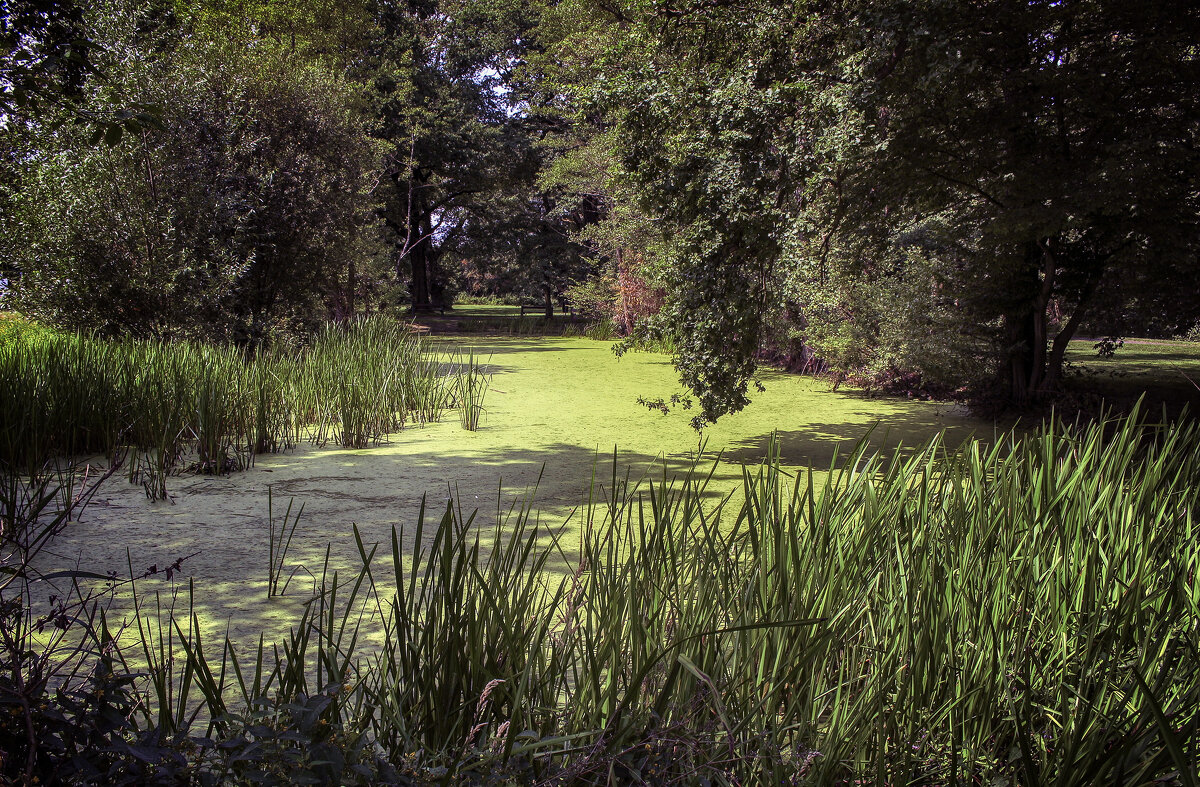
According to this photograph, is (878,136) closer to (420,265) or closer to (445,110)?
(445,110)

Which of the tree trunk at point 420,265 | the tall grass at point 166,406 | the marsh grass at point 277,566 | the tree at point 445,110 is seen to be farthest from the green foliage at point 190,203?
the tree trunk at point 420,265

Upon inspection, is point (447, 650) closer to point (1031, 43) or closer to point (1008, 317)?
point (1031, 43)

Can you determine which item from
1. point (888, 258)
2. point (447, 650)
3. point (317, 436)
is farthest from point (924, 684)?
point (888, 258)

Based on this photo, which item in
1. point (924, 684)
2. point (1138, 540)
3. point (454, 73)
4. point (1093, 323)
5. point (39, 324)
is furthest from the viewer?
point (454, 73)

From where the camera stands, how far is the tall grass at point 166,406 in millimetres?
3908

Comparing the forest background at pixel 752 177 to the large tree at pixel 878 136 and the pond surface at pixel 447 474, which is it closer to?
the large tree at pixel 878 136

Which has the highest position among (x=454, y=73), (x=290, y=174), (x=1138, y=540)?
(x=454, y=73)

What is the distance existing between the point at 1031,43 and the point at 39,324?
8.28 metres

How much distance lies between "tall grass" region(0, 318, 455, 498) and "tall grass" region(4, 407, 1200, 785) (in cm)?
256

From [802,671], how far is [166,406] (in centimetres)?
379

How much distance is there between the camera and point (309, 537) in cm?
323

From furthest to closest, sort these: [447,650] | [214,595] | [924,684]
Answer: [214,595] < [924,684] < [447,650]

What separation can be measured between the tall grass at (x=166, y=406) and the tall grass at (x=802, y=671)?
2.56 metres

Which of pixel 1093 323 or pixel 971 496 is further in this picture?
pixel 1093 323
